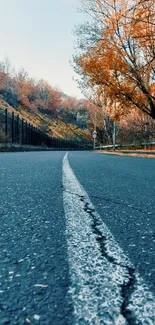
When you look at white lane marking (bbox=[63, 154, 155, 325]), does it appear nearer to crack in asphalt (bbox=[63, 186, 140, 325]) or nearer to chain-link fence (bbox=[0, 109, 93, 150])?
crack in asphalt (bbox=[63, 186, 140, 325])

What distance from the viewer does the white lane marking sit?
743 millimetres

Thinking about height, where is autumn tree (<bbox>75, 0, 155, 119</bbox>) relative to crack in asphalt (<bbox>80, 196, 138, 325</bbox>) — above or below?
above

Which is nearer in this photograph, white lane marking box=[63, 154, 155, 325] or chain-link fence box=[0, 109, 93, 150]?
white lane marking box=[63, 154, 155, 325]

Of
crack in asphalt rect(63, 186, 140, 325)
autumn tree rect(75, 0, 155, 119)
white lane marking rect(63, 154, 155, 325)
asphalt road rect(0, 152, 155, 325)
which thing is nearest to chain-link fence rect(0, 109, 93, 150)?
autumn tree rect(75, 0, 155, 119)

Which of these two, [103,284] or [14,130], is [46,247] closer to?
[103,284]

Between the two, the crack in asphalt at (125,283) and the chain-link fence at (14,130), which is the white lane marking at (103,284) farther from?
the chain-link fence at (14,130)

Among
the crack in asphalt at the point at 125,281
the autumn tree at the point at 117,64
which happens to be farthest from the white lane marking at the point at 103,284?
the autumn tree at the point at 117,64

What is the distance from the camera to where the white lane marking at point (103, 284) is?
2.44ft

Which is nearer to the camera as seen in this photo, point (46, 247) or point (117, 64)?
point (46, 247)

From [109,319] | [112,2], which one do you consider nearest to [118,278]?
[109,319]

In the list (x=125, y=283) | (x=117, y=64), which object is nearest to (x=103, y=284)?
(x=125, y=283)

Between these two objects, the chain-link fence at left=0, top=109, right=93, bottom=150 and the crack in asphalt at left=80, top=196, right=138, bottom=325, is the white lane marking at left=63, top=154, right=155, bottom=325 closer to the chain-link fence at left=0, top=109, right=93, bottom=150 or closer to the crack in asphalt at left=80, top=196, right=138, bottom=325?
the crack in asphalt at left=80, top=196, right=138, bottom=325

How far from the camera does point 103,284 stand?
0.92 metres

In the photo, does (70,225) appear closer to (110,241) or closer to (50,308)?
(110,241)
